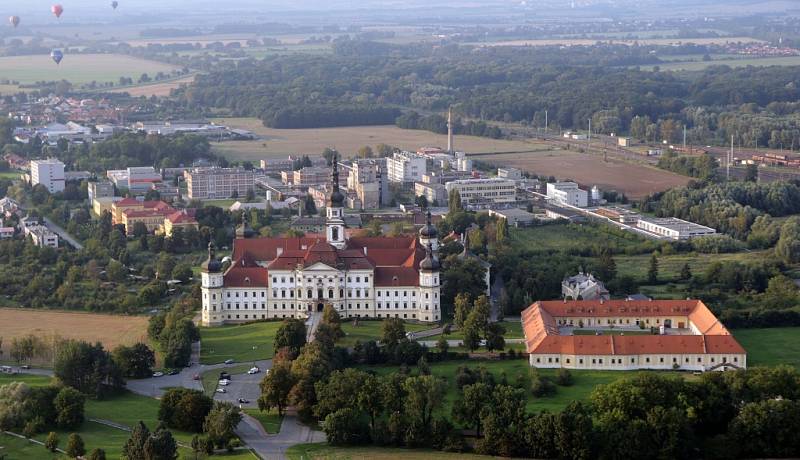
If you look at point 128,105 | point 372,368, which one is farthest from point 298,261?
point 128,105

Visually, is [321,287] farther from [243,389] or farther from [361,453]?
[361,453]

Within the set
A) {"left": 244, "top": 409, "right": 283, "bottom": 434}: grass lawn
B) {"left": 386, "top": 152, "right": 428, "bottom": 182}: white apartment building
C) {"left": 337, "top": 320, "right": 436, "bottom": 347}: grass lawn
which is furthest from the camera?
{"left": 386, "top": 152, "right": 428, "bottom": 182}: white apartment building

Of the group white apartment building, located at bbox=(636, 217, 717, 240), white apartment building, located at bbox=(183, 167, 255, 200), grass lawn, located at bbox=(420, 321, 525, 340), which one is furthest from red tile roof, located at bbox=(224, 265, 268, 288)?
white apartment building, located at bbox=(183, 167, 255, 200)

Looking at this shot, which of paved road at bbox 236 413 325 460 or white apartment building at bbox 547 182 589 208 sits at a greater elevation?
paved road at bbox 236 413 325 460

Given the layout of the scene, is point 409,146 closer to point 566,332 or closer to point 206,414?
point 566,332

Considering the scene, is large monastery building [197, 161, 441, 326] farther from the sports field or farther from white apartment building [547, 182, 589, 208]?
white apartment building [547, 182, 589, 208]

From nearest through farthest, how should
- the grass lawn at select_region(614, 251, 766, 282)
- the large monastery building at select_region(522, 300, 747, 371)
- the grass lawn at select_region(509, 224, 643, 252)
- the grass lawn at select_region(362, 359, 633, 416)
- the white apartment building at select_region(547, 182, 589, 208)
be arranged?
the grass lawn at select_region(362, 359, 633, 416)
the large monastery building at select_region(522, 300, 747, 371)
the grass lawn at select_region(614, 251, 766, 282)
the grass lawn at select_region(509, 224, 643, 252)
the white apartment building at select_region(547, 182, 589, 208)

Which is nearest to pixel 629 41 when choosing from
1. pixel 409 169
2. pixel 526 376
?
pixel 409 169
